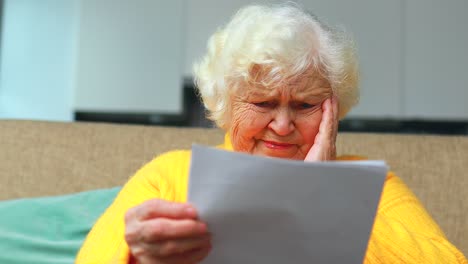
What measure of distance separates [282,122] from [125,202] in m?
0.32

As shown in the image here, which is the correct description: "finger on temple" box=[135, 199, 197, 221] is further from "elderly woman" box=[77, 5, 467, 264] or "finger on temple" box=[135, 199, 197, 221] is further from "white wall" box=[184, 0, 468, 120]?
"white wall" box=[184, 0, 468, 120]

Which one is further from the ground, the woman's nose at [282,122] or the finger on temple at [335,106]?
the finger on temple at [335,106]

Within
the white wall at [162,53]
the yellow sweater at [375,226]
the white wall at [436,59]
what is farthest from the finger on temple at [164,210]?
the white wall at [436,59]

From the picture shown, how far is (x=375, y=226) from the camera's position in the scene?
37.6 inches

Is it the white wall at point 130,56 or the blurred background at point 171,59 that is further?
the white wall at point 130,56

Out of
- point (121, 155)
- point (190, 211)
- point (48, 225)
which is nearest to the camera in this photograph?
point (190, 211)

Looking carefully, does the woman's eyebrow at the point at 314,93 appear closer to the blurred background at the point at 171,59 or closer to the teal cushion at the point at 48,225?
Answer: the teal cushion at the point at 48,225

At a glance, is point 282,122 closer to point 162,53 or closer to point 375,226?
point 375,226

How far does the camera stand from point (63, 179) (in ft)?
4.93

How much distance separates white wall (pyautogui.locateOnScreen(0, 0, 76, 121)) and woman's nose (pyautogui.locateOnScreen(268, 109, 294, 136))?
9.40 feet

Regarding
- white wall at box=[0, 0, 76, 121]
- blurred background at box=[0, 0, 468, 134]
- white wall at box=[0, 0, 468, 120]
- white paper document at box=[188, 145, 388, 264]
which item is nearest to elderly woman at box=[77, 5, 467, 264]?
white paper document at box=[188, 145, 388, 264]

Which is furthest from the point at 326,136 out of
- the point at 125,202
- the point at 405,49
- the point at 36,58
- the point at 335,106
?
the point at 36,58

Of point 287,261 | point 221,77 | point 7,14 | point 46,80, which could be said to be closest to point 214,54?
point 221,77

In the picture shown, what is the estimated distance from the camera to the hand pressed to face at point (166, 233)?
62 cm
